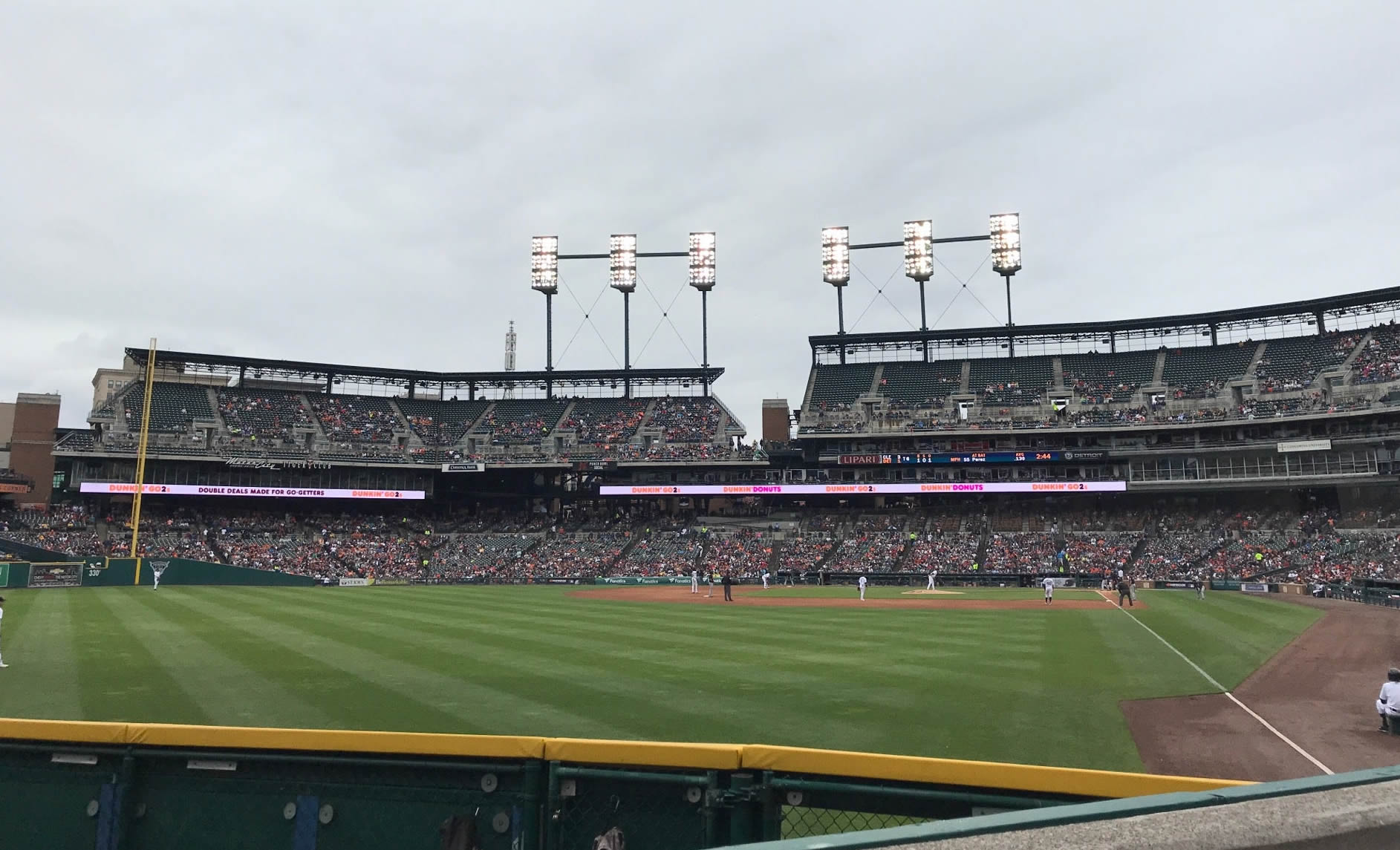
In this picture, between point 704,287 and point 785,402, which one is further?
point 785,402

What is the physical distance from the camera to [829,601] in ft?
124

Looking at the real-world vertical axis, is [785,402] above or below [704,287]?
below

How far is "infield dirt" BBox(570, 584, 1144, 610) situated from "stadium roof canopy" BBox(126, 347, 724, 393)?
32.8 m

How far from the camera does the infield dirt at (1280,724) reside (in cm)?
1123

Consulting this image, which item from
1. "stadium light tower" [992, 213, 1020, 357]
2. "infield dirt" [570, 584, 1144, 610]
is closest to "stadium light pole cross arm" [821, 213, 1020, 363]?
"stadium light tower" [992, 213, 1020, 357]

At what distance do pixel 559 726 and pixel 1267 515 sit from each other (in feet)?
195

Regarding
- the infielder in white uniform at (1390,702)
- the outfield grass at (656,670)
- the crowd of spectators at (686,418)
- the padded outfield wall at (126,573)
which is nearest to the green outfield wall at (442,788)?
the outfield grass at (656,670)

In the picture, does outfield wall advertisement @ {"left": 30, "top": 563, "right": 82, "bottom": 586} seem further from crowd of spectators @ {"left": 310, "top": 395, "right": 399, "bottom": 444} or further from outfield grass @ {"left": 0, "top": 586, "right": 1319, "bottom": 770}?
crowd of spectators @ {"left": 310, "top": 395, "right": 399, "bottom": 444}

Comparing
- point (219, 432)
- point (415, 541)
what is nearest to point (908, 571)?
point (415, 541)

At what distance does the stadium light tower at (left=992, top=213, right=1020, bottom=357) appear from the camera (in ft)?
216

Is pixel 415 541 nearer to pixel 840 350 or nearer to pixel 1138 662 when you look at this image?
pixel 840 350

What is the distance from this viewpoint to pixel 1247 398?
58469 mm

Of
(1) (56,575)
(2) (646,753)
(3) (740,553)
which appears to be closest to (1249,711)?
(2) (646,753)

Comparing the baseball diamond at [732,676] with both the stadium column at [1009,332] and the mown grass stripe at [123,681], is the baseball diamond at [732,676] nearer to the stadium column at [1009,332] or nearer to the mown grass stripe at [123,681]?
the mown grass stripe at [123,681]
